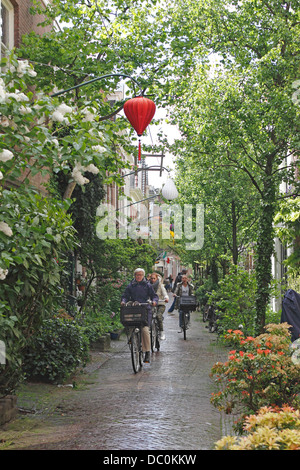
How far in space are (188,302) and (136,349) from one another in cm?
596

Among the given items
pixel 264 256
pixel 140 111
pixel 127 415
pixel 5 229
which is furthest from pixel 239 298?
pixel 5 229

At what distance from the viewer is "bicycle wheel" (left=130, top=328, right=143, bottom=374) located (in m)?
11.2

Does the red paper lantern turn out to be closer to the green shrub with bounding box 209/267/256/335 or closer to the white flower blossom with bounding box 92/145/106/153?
the white flower blossom with bounding box 92/145/106/153

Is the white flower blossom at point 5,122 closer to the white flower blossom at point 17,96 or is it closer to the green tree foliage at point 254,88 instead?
the white flower blossom at point 17,96

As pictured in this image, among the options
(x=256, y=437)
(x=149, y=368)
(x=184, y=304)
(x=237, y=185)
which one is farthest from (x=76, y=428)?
(x=237, y=185)

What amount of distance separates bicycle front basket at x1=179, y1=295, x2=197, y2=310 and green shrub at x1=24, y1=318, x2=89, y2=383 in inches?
276

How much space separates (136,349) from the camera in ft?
38.0

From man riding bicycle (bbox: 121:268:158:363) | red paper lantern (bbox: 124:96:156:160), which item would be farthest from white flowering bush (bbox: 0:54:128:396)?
man riding bicycle (bbox: 121:268:158:363)

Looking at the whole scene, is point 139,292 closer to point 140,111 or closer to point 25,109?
point 140,111

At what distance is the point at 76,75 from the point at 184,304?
720cm

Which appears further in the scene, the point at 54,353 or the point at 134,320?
the point at 134,320

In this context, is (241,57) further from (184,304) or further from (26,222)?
(26,222)
